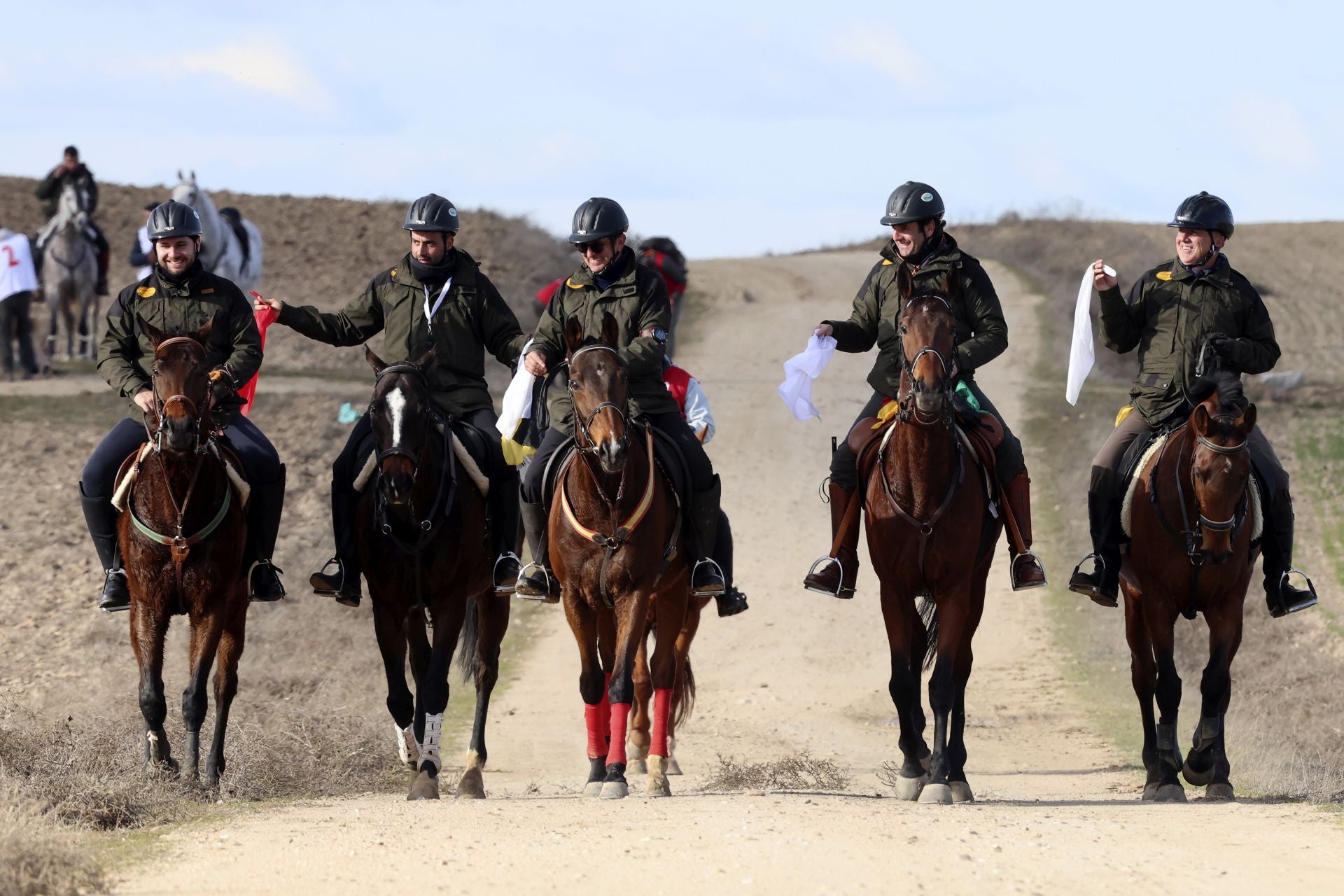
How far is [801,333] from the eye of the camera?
3469cm

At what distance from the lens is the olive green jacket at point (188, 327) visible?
35.3 feet

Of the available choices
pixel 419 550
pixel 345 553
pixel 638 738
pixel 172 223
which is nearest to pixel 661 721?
pixel 638 738

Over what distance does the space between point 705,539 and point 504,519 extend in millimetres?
1333

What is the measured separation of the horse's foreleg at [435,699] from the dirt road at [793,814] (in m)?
0.36

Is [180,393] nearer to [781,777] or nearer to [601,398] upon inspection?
[601,398]

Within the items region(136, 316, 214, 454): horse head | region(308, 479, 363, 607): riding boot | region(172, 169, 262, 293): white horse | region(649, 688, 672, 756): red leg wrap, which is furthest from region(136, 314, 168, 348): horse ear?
region(172, 169, 262, 293): white horse

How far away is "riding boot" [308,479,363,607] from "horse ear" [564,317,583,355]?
1.77 metres

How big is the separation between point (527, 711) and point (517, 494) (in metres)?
4.35

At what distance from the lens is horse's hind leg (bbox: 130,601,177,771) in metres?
10.2

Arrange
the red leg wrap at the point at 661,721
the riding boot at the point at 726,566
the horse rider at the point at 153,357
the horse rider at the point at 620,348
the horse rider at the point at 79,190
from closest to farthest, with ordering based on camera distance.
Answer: the horse rider at the point at 620,348, the horse rider at the point at 153,357, the red leg wrap at the point at 661,721, the riding boot at the point at 726,566, the horse rider at the point at 79,190

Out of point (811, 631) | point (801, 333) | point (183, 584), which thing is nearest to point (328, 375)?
point (801, 333)

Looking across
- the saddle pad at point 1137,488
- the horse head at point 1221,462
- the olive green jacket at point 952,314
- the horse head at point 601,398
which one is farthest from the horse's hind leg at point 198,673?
the horse head at point 1221,462

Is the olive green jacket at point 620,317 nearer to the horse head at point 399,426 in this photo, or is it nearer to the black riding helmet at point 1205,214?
the horse head at point 399,426

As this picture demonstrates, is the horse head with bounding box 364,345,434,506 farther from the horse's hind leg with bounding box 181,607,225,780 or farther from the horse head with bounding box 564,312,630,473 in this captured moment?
the horse's hind leg with bounding box 181,607,225,780
